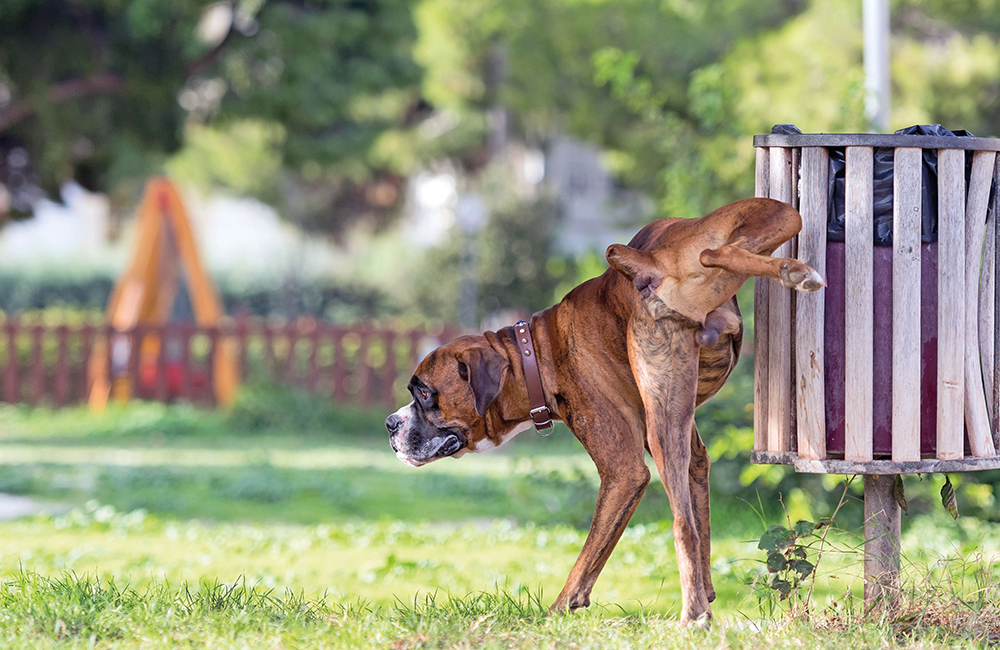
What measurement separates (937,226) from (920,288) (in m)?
0.22

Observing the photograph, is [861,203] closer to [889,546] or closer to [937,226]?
[937,226]

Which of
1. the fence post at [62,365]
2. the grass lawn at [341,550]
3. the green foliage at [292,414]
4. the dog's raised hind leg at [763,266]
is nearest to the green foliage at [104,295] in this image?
the fence post at [62,365]

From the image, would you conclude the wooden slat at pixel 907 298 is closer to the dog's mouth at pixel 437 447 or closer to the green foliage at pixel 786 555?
the green foliage at pixel 786 555

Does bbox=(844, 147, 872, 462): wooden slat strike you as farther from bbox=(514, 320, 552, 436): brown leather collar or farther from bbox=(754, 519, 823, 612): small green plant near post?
bbox=(514, 320, 552, 436): brown leather collar

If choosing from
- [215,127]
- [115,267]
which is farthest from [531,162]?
[215,127]

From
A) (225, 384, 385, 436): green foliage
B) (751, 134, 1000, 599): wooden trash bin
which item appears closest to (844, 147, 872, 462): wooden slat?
(751, 134, 1000, 599): wooden trash bin

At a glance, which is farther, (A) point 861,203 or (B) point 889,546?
(B) point 889,546

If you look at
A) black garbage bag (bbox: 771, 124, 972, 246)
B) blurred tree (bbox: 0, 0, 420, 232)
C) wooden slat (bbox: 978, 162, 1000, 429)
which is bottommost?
wooden slat (bbox: 978, 162, 1000, 429)

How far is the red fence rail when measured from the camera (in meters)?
14.7

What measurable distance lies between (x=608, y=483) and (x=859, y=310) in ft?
3.26

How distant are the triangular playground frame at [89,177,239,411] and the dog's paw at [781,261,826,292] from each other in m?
12.0

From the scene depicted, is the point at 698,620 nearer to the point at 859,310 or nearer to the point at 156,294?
the point at 859,310

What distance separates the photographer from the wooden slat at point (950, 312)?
370 cm

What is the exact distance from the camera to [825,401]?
3775 millimetres
